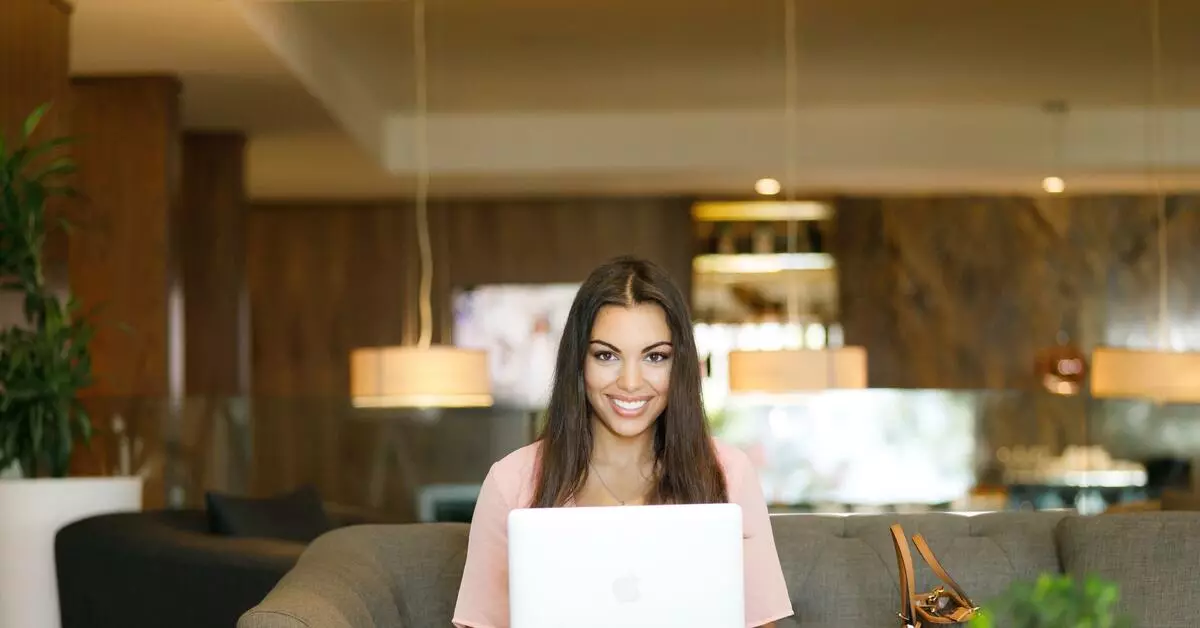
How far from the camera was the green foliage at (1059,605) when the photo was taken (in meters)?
1.41

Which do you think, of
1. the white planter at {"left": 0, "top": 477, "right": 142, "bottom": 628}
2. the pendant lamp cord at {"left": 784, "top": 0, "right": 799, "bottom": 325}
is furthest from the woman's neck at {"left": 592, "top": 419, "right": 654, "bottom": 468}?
the pendant lamp cord at {"left": 784, "top": 0, "right": 799, "bottom": 325}

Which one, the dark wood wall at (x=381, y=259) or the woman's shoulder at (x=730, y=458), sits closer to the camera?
the woman's shoulder at (x=730, y=458)

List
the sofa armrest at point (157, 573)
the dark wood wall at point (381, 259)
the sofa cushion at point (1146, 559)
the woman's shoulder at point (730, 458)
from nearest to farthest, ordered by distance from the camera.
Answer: the woman's shoulder at point (730, 458)
the sofa cushion at point (1146, 559)
the sofa armrest at point (157, 573)
the dark wood wall at point (381, 259)

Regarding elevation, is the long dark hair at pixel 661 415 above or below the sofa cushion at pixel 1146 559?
above

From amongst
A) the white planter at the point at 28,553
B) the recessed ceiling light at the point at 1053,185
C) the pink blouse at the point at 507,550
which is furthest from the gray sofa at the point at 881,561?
the recessed ceiling light at the point at 1053,185

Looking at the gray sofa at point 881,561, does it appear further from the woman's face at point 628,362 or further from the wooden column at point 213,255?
the wooden column at point 213,255

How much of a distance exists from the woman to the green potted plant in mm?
2139

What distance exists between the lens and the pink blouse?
2.57 m

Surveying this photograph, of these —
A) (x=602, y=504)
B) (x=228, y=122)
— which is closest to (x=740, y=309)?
(x=228, y=122)

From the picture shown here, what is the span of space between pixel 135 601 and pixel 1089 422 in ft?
12.4

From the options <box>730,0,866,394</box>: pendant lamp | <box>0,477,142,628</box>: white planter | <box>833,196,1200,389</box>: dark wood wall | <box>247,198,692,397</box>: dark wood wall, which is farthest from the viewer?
<box>247,198,692,397</box>: dark wood wall

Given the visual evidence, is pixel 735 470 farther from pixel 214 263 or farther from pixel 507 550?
pixel 214 263

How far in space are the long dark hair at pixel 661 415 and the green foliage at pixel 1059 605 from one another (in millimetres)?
1147

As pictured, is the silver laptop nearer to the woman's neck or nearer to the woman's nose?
the woman's nose
